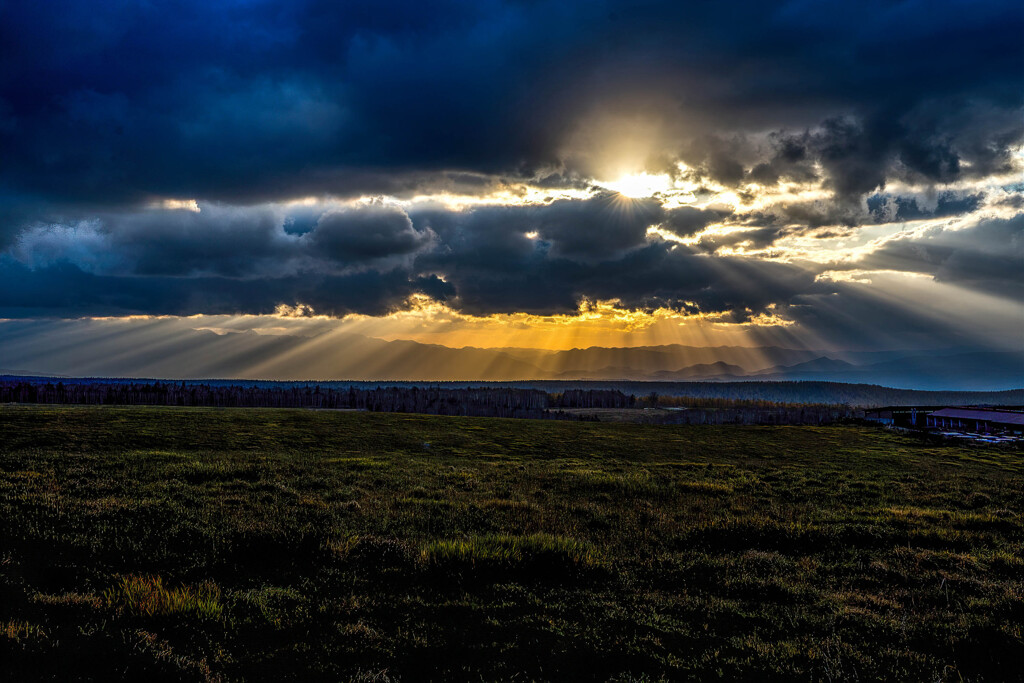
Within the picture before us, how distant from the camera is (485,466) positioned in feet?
110

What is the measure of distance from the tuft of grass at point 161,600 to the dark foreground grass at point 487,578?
0.04 metres

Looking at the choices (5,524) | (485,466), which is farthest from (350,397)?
(5,524)

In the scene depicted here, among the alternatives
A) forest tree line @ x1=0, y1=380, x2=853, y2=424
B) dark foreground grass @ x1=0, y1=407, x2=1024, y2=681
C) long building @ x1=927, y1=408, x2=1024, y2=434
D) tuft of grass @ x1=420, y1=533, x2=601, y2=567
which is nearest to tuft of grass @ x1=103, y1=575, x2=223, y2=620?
dark foreground grass @ x1=0, y1=407, x2=1024, y2=681

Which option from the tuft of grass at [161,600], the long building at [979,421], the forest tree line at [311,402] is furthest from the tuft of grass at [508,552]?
the forest tree line at [311,402]

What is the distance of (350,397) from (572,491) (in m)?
173

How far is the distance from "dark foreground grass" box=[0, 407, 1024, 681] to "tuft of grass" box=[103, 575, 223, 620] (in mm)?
45

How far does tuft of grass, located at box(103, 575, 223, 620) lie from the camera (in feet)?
28.8

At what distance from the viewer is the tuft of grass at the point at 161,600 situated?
28.8 ft

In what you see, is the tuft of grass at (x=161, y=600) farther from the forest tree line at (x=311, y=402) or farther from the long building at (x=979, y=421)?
the forest tree line at (x=311, y=402)

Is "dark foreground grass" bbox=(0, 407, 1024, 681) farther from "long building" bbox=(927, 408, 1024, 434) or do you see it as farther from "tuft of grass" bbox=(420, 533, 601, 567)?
"long building" bbox=(927, 408, 1024, 434)

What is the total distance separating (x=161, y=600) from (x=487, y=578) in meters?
5.95

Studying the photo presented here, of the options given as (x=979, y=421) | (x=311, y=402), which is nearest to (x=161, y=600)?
(x=979, y=421)

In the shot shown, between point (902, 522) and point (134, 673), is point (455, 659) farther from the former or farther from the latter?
point (902, 522)

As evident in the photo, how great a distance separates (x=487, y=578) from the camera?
11406 mm
